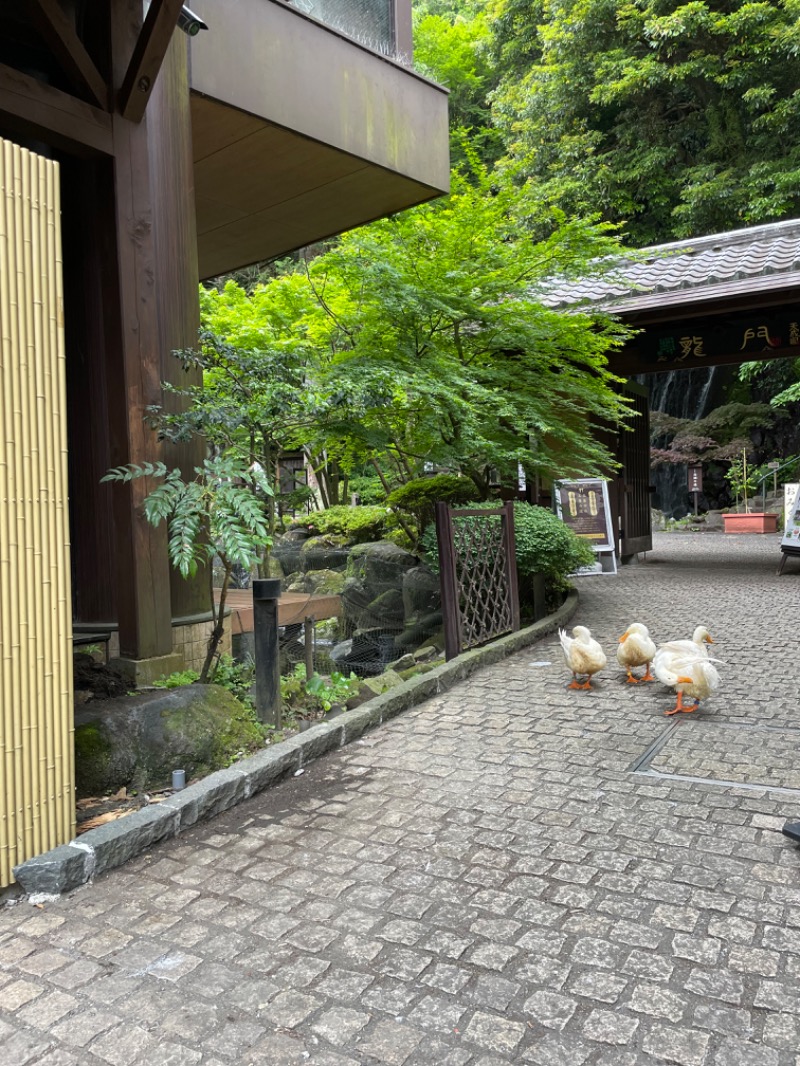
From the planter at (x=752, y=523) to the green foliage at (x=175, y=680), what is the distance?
69.7ft

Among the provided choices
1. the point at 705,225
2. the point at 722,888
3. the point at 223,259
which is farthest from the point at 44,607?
the point at 705,225

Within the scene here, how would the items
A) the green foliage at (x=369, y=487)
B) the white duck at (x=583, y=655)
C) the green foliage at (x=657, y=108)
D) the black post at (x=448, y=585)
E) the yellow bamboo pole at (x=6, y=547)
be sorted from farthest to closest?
the green foliage at (x=657, y=108), the green foliage at (x=369, y=487), the black post at (x=448, y=585), the white duck at (x=583, y=655), the yellow bamboo pole at (x=6, y=547)

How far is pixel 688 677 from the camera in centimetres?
503

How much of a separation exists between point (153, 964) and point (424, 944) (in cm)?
87

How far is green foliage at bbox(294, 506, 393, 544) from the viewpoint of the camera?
11945mm

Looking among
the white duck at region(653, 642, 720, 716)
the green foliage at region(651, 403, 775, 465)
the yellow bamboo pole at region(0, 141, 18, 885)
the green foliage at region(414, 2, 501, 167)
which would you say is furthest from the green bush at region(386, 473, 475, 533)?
the green foliage at region(651, 403, 775, 465)

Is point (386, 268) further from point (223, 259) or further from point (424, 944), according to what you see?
point (424, 944)

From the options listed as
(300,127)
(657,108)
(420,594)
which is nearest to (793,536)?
(420,594)

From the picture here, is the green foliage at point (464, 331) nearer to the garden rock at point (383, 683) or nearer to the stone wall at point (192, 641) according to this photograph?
the garden rock at point (383, 683)

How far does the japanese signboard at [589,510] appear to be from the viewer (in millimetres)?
12555

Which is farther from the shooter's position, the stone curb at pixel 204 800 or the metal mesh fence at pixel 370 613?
the metal mesh fence at pixel 370 613

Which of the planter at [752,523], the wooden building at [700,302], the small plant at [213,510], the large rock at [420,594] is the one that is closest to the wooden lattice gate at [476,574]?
the large rock at [420,594]

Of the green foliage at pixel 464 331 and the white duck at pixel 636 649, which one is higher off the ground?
the green foliage at pixel 464 331

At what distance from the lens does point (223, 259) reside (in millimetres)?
9969
